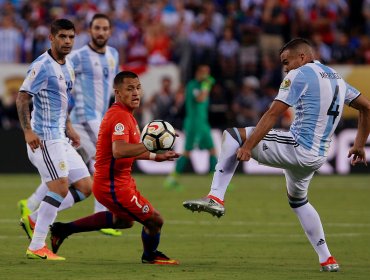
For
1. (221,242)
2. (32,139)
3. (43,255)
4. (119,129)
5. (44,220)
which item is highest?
(119,129)

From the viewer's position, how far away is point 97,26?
44.9ft

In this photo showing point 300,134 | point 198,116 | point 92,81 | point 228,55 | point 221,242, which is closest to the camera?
point 300,134

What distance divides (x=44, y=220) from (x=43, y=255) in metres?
0.38

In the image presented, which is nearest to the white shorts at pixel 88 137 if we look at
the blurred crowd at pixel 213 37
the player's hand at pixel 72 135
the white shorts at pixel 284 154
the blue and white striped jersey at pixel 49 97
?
the player's hand at pixel 72 135

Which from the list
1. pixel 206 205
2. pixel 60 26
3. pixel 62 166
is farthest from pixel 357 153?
pixel 60 26

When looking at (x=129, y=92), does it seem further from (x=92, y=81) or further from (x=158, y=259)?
(x=92, y=81)

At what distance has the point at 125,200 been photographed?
10.1m

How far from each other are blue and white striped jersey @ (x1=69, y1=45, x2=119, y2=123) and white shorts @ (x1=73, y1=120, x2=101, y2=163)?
0.31 ft

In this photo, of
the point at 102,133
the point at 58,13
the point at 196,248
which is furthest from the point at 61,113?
the point at 58,13

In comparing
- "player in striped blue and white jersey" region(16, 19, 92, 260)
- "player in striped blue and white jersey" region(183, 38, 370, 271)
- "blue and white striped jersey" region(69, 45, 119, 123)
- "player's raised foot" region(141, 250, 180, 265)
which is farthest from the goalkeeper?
"player in striped blue and white jersey" region(183, 38, 370, 271)

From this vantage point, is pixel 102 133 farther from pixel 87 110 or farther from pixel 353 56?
pixel 353 56

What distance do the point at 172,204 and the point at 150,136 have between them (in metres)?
7.76

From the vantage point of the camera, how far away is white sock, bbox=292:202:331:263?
10039mm

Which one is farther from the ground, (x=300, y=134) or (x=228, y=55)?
(x=300, y=134)
